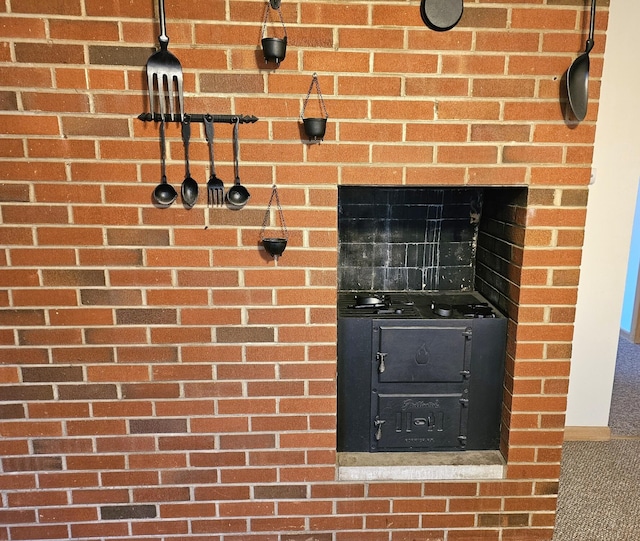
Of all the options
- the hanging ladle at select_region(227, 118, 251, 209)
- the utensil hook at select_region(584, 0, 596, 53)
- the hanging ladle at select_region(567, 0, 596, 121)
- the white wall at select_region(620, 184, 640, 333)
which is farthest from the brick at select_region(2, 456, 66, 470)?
the white wall at select_region(620, 184, 640, 333)

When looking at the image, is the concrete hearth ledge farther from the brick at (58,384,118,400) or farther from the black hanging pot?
the black hanging pot

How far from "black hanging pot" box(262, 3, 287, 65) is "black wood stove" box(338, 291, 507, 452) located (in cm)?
89

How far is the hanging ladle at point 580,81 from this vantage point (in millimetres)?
1530

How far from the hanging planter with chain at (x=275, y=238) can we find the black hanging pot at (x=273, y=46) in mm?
382

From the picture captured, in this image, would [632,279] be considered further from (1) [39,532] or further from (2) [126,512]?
(1) [39,532]

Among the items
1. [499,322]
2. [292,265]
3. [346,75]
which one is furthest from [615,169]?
[292,265]

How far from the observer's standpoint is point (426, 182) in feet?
5.38

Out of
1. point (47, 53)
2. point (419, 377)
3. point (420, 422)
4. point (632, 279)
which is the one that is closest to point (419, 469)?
point (420, 422)

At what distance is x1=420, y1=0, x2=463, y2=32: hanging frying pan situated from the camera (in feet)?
4.97

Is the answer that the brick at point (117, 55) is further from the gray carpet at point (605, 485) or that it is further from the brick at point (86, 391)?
the gray carpet at point (605, 485)

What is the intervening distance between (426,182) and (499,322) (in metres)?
0.58

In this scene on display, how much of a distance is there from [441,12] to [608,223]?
145 centimetres

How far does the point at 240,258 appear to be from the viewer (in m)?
1.65

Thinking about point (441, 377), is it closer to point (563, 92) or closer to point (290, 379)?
point (290, 379)
